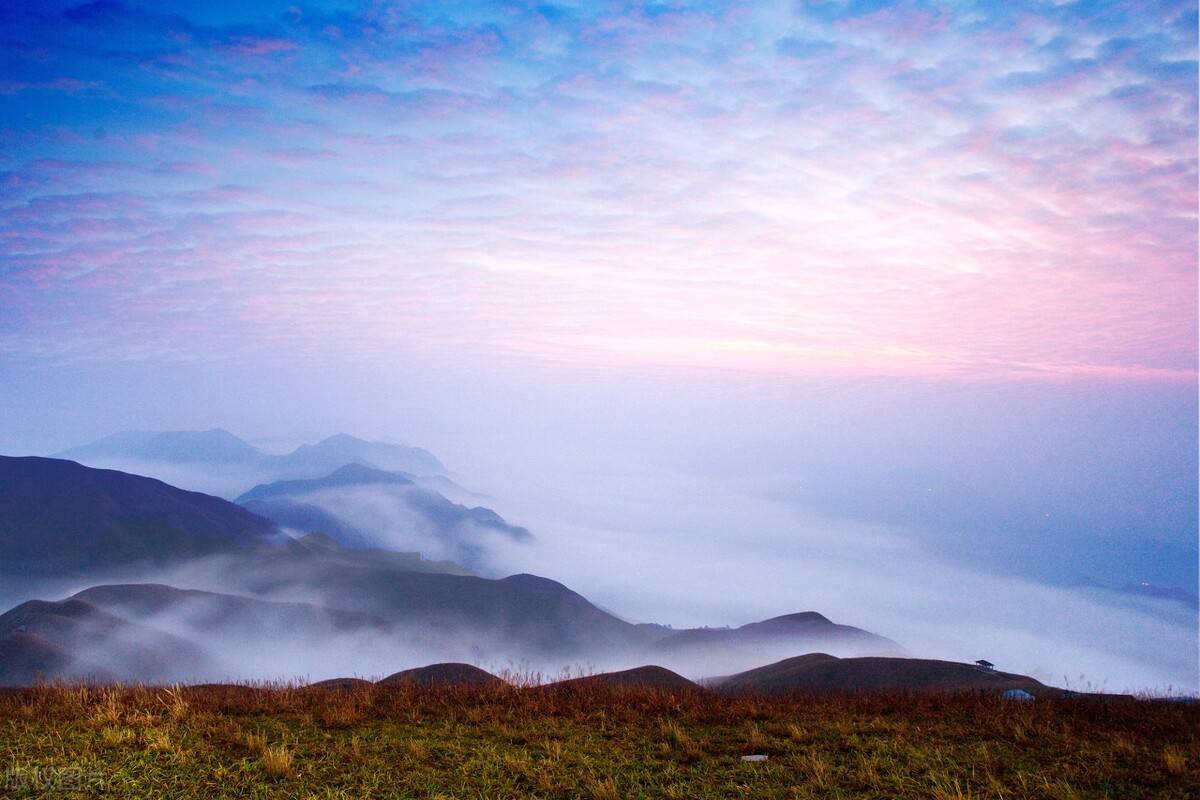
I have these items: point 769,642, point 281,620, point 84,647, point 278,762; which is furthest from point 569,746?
point 281,620

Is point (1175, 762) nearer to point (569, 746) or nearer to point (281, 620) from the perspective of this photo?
point (569, 746)

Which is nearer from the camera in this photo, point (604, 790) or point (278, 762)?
point (604, 790)

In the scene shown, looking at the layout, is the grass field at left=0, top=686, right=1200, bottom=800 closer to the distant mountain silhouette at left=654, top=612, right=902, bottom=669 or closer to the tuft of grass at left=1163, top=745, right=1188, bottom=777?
the tuft of grass at left=1163, top=745, right=1188, bottom=777

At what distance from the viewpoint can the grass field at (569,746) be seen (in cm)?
810

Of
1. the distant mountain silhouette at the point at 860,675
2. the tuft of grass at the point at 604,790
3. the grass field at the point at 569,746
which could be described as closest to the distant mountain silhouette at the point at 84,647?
the distant mountain silhouette at the point at 860,675

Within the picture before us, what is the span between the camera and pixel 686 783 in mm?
8406

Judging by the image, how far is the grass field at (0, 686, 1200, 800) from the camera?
8.10 meters

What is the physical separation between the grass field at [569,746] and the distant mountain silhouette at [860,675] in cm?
2031

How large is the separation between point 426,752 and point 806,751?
5.03 m

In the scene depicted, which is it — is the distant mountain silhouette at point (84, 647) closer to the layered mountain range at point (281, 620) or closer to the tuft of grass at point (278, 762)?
the layered mountain range at point (281, 620)

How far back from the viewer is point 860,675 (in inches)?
1679

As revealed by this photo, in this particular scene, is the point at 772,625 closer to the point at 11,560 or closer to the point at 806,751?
the point at 806,751

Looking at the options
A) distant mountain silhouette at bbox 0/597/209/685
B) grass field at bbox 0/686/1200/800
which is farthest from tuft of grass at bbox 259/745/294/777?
distant mountain silhouette at bbox 0/597/209/685

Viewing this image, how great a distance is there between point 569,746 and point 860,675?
38.4 metres
